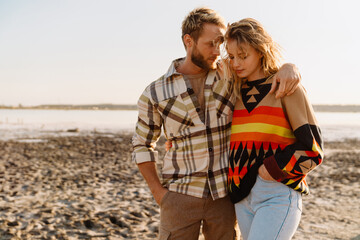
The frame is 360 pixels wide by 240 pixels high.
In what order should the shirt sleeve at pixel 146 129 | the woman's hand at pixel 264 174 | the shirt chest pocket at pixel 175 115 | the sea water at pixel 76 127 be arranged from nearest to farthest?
the woman's hand at pixel 264 174 < the shirt chest pocket at pixel 175 115 < the shirt sleeve at pixel 146 129 < the sea water at pixel 76 127

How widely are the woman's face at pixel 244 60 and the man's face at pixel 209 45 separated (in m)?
0.29

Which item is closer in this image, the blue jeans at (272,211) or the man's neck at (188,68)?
the blue jeans at (272,211)

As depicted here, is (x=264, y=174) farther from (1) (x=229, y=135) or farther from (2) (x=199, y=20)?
(2) (x=199, y=20)

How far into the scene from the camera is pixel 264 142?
2.68 meters

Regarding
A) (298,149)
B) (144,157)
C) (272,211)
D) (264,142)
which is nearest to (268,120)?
(264,142)

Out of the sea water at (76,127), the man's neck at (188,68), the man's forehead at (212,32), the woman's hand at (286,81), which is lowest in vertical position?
the sea water at (76,127)

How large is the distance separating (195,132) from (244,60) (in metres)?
0.74

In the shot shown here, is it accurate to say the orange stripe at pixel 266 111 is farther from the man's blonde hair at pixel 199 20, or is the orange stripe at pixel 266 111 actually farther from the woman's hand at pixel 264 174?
the man's blonde hair at pixel 199 20

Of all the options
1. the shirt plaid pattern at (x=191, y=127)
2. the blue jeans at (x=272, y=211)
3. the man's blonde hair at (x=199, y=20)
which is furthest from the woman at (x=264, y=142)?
the man's blonde hair at (x=199, y=20)

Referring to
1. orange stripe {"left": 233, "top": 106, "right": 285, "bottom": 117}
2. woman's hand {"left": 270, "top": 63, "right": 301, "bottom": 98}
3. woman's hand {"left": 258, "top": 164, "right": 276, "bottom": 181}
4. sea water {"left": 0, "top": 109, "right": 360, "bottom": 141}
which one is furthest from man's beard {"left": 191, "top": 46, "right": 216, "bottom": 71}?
sea water {"left": 0, "top": 109, "right": 360, "bottom": 141}

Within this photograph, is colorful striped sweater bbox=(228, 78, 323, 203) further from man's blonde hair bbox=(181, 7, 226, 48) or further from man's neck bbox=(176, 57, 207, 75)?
man's blonde hair bbox=(181, 7, 226, 48)

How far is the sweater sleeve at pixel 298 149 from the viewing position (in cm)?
248

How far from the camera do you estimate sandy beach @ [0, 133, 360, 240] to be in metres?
5.90

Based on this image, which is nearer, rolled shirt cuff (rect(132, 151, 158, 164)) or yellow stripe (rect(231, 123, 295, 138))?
yellow stripe (rect(231, 123, 295, 138))
